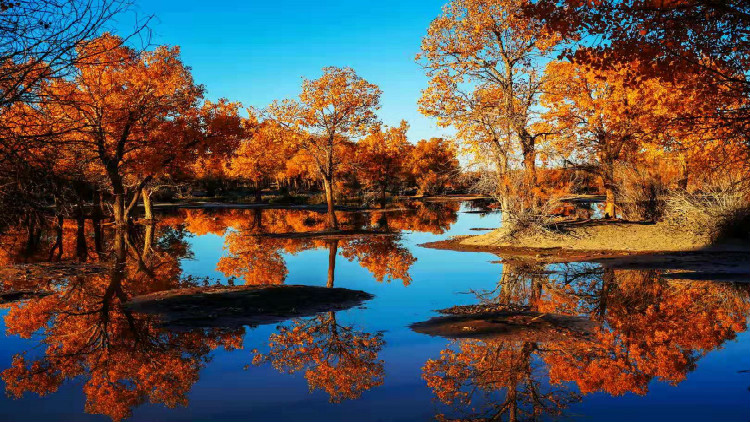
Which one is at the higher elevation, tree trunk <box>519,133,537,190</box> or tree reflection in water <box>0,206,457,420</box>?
tree trunk <box>519,133,537,190</box>

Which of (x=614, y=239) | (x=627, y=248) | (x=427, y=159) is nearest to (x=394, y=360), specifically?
(x=627, y=248)

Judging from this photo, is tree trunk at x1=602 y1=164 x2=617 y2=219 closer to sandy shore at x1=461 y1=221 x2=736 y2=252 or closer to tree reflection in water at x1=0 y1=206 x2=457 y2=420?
sandy shore at x1=461 y1=221 x2=736 y2=252

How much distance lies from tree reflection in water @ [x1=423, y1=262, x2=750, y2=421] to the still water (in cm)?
3

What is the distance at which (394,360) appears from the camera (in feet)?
29.5

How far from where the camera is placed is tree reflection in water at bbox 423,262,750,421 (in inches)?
294

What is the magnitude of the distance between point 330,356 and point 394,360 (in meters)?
1.13

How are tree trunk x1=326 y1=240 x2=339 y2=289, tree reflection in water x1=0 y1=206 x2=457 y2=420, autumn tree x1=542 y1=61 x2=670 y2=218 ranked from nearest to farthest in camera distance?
tree reflection in water x1=0 y1=206 x2=457 y2=420
tree trunk x1=326 y1=240 x2=339 y2=289
autumn tree x1=542 y1=61 x2=670 y2=218

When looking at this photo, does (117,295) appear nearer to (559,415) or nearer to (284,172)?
(559,415)

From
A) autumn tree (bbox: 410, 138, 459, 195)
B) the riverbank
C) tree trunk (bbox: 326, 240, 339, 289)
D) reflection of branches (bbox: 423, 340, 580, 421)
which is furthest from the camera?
autumn tree (bbox: 410, 138, 459, 195)

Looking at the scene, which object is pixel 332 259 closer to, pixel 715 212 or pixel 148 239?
pixel 148 239

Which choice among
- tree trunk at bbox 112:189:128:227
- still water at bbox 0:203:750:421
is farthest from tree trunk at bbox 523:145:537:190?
tree trunk at bbox 112:189:128:227

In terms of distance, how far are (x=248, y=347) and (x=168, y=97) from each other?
80.7ft

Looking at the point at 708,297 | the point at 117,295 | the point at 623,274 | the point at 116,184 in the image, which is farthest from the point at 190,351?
the point at 116,184

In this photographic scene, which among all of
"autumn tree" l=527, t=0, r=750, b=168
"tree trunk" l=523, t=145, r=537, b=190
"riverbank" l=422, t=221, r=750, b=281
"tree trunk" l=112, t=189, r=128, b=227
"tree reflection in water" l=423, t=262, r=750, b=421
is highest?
"autumn tree" l=527, t=0, r=750, b=168
